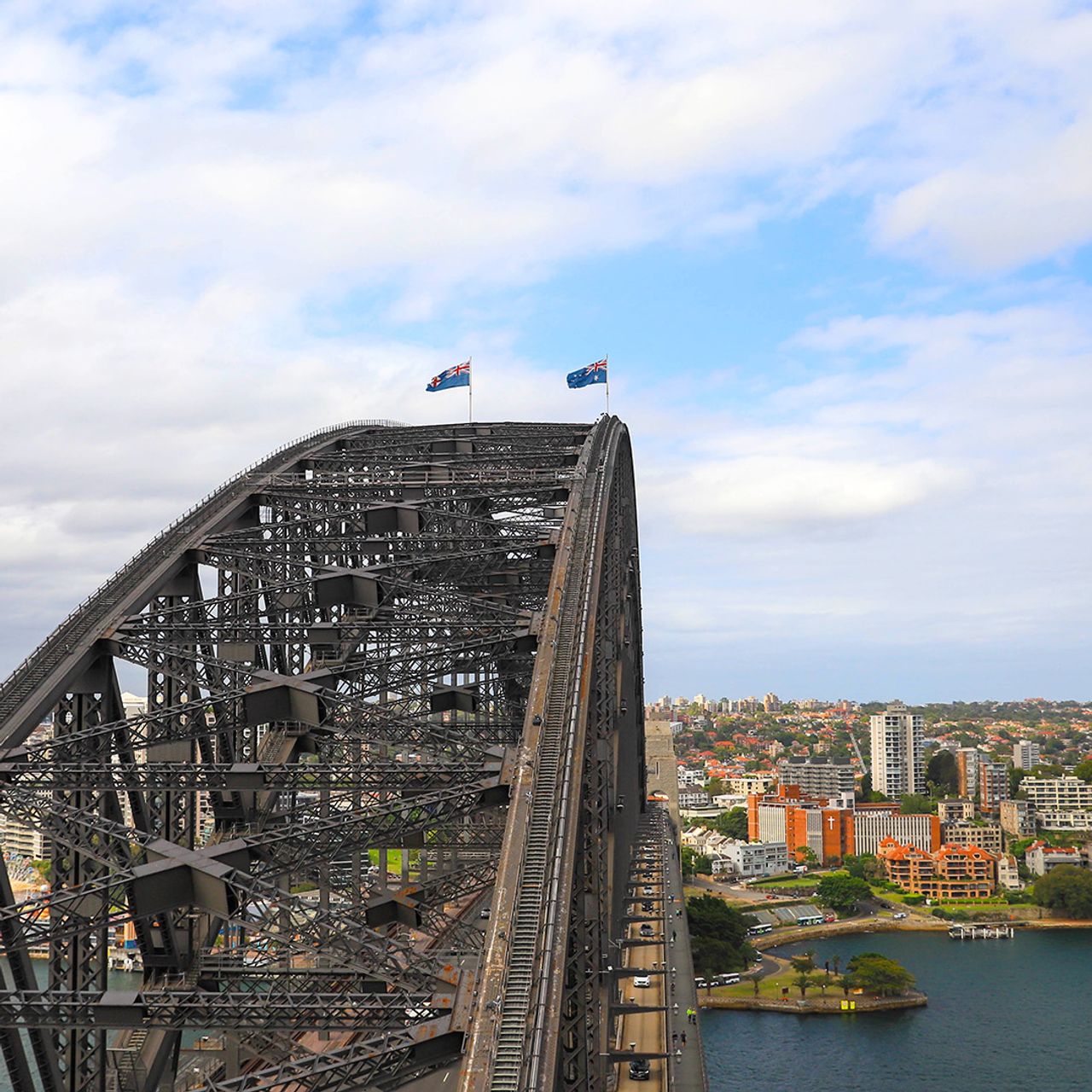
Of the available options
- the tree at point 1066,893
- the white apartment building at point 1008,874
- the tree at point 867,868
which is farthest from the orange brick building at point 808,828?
the tree at point 1066,893

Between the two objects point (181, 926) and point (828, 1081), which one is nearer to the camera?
point (181, 926)

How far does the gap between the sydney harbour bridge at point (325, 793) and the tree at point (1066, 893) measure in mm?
123838

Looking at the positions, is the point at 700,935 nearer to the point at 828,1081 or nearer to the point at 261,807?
the point at 828,1081

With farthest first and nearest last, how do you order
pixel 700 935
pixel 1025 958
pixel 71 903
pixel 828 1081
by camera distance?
pixel 1025 958 → pixel 700 935 → pixel 828 1081 → pixel 71 903

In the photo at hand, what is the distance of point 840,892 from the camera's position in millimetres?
136875

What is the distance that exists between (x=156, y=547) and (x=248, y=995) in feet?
39.7

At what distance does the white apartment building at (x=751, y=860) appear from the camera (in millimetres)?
162625

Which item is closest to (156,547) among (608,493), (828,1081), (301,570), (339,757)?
(301,570)

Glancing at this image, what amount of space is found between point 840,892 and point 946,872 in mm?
19958

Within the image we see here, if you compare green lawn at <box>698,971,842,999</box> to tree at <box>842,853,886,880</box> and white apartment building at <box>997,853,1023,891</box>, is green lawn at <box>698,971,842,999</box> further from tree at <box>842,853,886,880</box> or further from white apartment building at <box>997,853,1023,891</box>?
white apartment building at <box>997,853,1023,891</box>

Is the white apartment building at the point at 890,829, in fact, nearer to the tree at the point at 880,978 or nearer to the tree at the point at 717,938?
the tree at the point at 717,938

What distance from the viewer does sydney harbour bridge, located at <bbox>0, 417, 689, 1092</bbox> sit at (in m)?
13.4

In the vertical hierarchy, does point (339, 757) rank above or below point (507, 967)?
above

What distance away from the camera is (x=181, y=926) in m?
18.1
